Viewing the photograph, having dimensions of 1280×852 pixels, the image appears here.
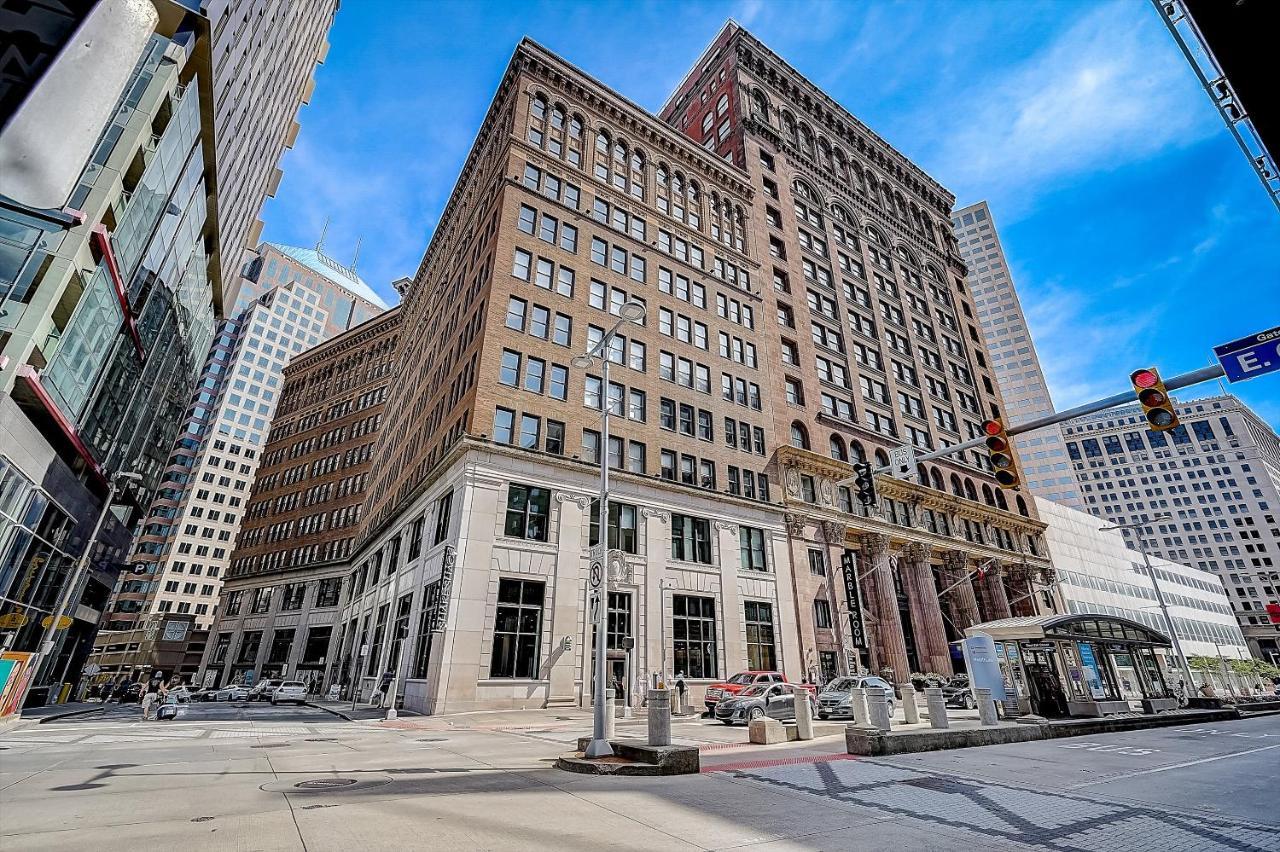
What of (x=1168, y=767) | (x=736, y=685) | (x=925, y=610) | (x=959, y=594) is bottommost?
(x=1168, y=767)

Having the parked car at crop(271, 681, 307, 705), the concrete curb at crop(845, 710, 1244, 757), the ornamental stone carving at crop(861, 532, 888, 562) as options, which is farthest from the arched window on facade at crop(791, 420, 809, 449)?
the parked car at crop(271, 681, 307, 705)

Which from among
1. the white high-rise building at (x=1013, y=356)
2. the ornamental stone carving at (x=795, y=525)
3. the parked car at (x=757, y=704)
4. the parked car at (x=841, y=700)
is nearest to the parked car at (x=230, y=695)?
the parked car at (x=757, y=704)

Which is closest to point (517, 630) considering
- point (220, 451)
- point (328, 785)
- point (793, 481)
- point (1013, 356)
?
point (328, 785)

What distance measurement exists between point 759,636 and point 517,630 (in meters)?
15.7

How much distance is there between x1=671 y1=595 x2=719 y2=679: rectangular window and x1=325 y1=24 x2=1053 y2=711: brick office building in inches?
5.0

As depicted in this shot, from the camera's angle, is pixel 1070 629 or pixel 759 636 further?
pixel 759 636

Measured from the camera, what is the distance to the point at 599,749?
11414 millimetres

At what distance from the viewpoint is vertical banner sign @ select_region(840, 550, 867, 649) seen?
40188mm

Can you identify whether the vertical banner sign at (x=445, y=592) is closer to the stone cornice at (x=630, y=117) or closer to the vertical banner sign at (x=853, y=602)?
the vertical banner sign at (x=853, y=602)

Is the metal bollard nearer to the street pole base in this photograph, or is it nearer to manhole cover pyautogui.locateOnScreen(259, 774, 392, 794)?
the street pole base

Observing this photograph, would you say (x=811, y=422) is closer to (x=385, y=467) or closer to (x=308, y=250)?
(x=385, y=467)

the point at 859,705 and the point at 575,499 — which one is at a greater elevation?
the point at 575,499

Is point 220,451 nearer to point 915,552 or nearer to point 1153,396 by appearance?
point 915,552

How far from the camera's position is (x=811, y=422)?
152 feet
